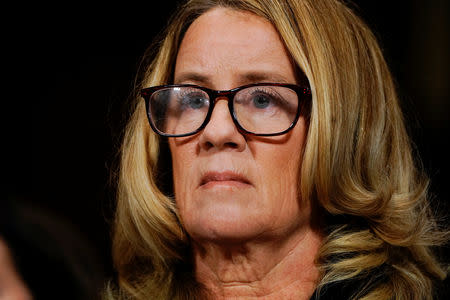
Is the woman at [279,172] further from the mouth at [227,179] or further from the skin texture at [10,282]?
the skin texture at [10,282]

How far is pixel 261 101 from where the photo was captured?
5.07ft

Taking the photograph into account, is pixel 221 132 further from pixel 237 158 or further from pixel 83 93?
pixel 83 93

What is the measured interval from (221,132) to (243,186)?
16 cm

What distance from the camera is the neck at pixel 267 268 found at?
157 centimetres

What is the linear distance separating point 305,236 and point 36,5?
1643mm

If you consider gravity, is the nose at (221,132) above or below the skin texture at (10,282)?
above

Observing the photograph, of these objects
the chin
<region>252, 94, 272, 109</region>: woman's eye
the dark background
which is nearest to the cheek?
the chin

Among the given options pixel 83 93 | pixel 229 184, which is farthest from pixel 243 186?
pixel 83 93

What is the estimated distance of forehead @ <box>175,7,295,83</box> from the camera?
1.55m

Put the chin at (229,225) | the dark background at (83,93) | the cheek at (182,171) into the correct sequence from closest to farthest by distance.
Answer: the chin at (229,225)
the cheek at (182,171)
the dark background at (83,93)

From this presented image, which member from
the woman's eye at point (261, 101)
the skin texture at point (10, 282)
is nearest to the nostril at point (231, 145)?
the woman's eye at point (261, 101)

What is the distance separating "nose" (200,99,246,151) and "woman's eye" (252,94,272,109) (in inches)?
3.1

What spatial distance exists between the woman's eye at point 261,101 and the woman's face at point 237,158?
51 millimetres

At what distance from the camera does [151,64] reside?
6.26 ft
